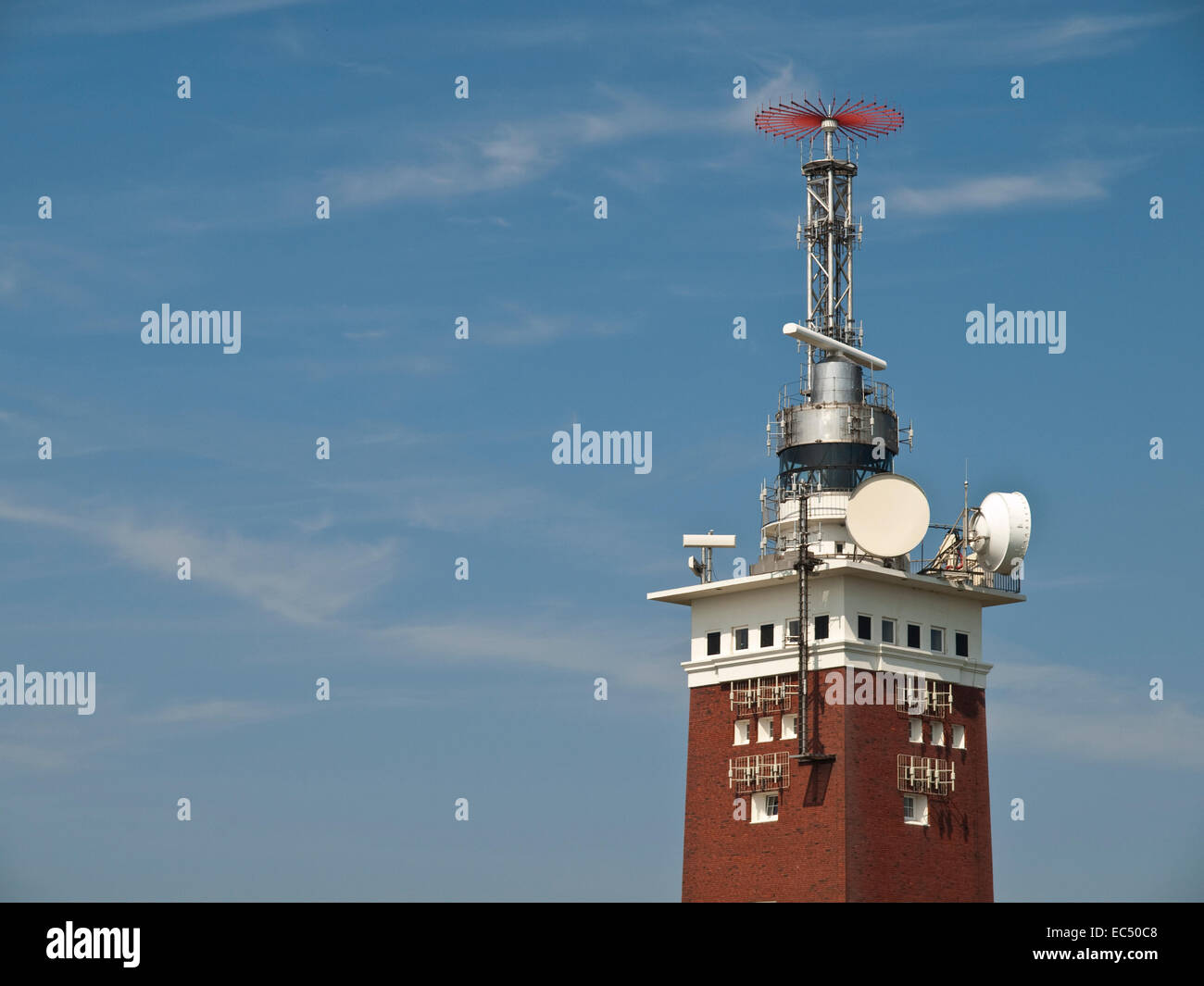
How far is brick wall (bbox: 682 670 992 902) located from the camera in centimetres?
9225

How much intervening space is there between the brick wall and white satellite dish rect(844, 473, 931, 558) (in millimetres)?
6527

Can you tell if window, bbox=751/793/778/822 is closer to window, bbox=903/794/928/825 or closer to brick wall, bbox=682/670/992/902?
brick wall, bbox=682/670/992/902

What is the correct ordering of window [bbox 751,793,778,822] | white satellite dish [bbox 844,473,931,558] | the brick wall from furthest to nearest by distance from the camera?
window [bbox 751,793,778,822], white satellite dish [bbox 844,473,931,558], the brick wall

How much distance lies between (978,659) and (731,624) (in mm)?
11622

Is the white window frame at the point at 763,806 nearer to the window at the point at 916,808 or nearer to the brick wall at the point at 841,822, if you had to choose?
the brick wall at the point at 841,822

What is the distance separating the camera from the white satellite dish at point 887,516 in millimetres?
94062

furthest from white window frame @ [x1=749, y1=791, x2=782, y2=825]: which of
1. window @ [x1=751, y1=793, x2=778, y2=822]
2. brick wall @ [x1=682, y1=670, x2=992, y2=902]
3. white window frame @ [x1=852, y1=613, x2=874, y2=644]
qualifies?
white window frame @ [x1=852, y1=613, x2=874, y2=644]

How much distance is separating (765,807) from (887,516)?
14.0 meters

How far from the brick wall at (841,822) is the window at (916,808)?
13.4 inches

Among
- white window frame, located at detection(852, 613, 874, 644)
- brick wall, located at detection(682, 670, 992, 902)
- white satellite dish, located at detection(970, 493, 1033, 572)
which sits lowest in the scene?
brick wall, located at detection(682, 670, 992, 902)

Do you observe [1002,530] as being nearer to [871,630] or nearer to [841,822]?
[871,630]

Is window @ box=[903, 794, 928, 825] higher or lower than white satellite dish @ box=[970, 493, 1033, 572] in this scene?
lower
